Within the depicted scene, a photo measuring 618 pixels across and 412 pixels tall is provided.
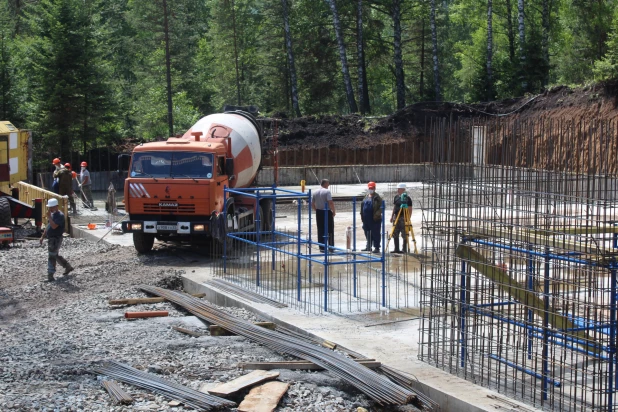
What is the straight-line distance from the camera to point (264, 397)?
9.25m

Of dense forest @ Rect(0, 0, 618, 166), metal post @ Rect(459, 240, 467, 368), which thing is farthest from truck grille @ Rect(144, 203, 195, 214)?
dense forest @ Rect(0, 0, 618, 166)

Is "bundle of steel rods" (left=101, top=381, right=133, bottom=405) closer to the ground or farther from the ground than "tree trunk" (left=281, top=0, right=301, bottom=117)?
closer to the ground

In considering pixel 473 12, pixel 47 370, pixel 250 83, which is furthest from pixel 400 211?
pixel 473 12

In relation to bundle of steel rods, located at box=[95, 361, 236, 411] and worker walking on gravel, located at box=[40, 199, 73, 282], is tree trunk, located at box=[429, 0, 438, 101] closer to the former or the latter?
worker walking on gravel, located at box=[40, 199, 73, 282]

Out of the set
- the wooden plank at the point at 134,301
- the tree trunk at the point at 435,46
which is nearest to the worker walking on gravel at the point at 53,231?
the wooden plank at the point at 134,301

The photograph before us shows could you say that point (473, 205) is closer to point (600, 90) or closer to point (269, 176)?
point (269, 176)

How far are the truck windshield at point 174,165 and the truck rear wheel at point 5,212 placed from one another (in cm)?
625

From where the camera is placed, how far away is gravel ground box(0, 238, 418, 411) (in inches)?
370

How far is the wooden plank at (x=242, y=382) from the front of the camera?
9312mm

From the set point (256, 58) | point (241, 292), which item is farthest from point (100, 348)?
point (256, 58)

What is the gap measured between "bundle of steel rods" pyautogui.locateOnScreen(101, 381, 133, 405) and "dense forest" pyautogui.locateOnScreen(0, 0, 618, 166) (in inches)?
1200

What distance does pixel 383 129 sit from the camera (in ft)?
161

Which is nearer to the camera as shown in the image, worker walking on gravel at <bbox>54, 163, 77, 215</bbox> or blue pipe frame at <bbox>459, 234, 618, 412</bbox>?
blue pipe frame at <bbox>459, 234, 618, 412</bbox>

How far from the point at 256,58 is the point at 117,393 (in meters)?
54.9
